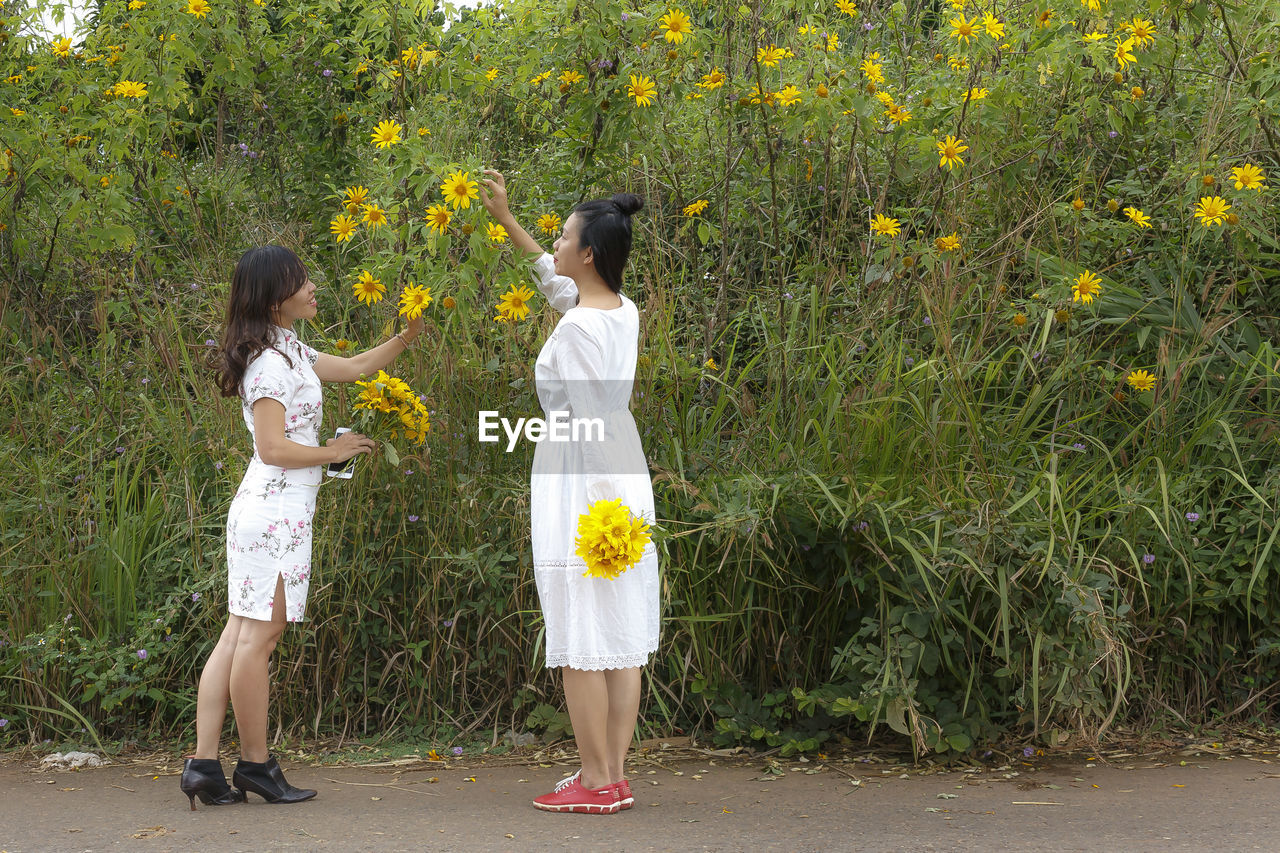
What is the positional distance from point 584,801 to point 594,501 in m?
0.88

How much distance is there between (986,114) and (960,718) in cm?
233

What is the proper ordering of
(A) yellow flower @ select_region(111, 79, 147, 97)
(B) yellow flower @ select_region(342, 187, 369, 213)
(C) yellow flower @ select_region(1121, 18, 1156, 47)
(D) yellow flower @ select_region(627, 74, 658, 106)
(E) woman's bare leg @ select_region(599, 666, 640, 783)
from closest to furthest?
(E) woman's bare leg @ select_region(599, 666, 640, 783) → (B) yellow flower @ select_region(342, 187, 369, 213) → (D) yellow flower @ select_region(627, 74, 658, 106) → (C) yellow flower @ select_region(1121, 18, 1156, 47) → (A) yellow flower @ select_region(111, 79, 147, 97)

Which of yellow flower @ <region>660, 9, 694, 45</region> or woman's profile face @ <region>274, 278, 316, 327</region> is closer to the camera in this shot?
woman's profile face @ <region>274, 278, 316, 327</region>

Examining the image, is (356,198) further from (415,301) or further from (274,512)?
(274,512)

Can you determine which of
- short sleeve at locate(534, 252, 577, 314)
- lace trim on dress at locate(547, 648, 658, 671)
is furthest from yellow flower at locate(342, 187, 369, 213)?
lace trim on dress at locate(547, 648, 658, 671)

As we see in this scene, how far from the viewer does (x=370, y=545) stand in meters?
4.32

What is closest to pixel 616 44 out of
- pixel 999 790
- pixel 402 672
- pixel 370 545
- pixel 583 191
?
pixel 583 191

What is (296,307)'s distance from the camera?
12.1 ft

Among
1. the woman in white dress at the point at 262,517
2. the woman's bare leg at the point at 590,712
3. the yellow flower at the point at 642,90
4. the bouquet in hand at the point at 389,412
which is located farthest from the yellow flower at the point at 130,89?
the woman's bare leg at the point at 590,712

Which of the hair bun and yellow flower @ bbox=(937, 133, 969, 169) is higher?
yellow flower @ bbox=(937, 133, 969, 169)

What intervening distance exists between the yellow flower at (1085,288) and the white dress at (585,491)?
187cm

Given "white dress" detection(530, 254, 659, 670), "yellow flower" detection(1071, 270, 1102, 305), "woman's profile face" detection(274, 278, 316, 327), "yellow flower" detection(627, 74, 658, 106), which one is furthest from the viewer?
"yellow flower" detection(1071, 270, 1102, 305)

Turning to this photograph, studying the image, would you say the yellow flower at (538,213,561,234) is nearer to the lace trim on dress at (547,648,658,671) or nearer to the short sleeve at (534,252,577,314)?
the short sleeve at (534,252,577,314)

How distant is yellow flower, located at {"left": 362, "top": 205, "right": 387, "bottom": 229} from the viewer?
3953mm
